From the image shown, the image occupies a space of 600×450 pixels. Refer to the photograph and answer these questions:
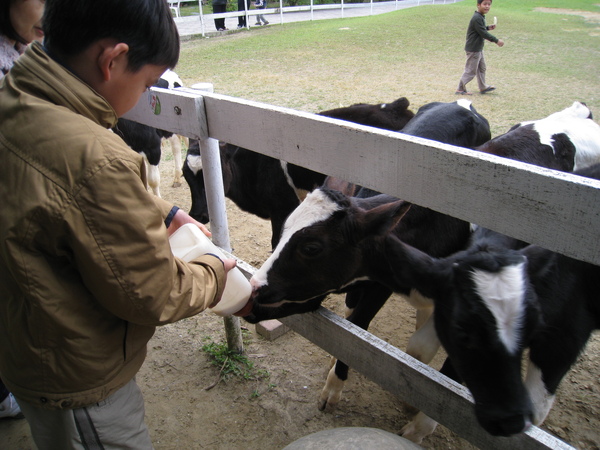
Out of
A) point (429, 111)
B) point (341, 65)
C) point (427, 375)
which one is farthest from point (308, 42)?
point (427, 375)

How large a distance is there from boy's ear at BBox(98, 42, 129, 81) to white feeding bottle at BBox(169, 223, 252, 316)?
686 millimetres

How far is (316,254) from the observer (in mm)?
2629

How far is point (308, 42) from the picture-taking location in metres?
18.9

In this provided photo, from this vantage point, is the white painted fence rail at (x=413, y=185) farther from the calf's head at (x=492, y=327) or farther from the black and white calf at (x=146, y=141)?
the black and white calf at (x=146, y=141)

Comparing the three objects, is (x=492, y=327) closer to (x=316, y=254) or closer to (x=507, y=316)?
(x=507, y=316)

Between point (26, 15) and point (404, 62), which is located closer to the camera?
point (26, 15)

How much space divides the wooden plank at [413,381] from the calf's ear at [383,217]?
0.51 m

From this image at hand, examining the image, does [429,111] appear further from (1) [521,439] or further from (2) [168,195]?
(2) [168,195]

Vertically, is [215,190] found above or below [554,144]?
above

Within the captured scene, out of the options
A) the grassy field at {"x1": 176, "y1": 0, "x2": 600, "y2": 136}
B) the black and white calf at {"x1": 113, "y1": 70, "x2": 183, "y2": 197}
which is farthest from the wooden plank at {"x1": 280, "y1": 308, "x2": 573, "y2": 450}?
the grassy field at {"x1": 176, "y1": 0, "x2": 600, "y2": 136}

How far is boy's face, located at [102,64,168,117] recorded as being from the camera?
1396mm

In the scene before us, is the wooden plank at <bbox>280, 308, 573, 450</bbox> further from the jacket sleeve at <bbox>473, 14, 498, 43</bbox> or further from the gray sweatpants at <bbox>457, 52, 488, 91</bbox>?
the jacket sleeve at <bbox>473, 14, 498, 43</bbox>

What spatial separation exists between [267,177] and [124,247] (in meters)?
3.83

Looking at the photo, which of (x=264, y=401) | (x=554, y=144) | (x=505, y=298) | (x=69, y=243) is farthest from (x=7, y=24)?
(x=554, y=144)
